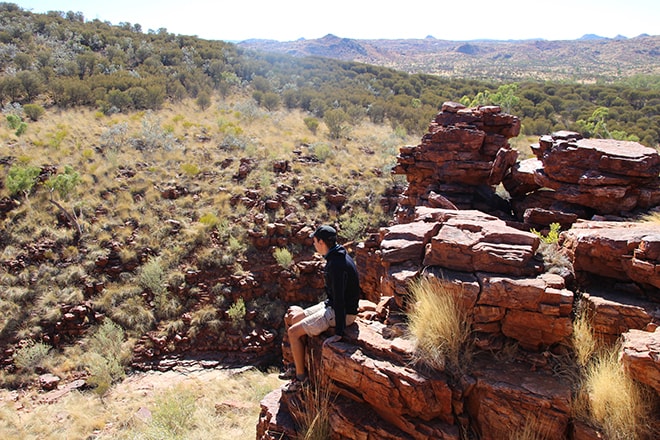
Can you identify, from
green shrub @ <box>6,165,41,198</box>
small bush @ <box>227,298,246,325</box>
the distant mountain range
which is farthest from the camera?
the distant mountain range

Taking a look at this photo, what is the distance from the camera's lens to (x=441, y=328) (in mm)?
3865

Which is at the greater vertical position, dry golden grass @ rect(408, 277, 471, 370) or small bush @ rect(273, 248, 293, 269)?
dry golden grass @ rect(408, 277, 471, 370)

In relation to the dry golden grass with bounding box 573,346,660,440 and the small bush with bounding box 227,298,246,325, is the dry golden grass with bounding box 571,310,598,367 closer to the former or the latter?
the dry golden grass with bounding box 573,346,660,440

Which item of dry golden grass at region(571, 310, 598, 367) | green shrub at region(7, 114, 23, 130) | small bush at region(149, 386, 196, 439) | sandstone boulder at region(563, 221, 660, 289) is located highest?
green shrub at region(7, 114, 23, 130)

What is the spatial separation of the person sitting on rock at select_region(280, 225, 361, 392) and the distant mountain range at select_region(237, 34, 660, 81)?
57.9 meters

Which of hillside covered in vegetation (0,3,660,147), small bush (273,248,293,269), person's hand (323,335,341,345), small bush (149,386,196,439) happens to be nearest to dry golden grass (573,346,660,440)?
person's hand (323,335,341,345)

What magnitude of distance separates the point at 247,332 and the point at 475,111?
25.9ft

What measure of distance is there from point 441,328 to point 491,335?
545 mm

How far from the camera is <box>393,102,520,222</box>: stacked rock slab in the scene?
809cm

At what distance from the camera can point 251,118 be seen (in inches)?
836

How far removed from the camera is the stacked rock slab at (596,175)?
20.1 feet

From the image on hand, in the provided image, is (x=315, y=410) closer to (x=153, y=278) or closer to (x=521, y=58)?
(x=153, y=278)

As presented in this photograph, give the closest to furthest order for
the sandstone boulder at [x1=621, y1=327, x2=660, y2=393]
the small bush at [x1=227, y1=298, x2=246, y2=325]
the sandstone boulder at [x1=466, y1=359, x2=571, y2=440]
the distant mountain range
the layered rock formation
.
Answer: the sandstone boulder at [x1=621, y1=327, x2=660, y2=393] → the sandstone boulder at [x1=466, y1=359, x2=571, y2=440] → the layered rock formation → the small bush at [x1=227, y1=298, x2=246, y2=325] → the distant mountain range

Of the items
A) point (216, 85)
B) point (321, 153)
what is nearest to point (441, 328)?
point (321, 153)
